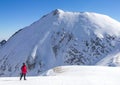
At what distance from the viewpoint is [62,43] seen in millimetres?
155625

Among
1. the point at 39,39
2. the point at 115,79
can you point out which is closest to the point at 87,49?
the point at 39,39

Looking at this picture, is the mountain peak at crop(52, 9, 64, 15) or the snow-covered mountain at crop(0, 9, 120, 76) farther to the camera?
the mountain peak at crop(52, 9, 64, 15)

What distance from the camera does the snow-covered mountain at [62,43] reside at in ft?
460

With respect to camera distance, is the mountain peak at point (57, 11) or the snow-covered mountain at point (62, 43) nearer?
the snow-covered mountain at point (62, 43)

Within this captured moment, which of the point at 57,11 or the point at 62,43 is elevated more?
the point at 57,11

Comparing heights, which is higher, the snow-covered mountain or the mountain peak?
the mountain peak

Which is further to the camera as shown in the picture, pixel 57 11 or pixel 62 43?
pixel 57 11

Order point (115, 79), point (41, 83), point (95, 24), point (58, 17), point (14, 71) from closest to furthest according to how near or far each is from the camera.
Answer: point (41, 83) < point (115, 79) < point (14, 71) < point (95, 24) < point (58, 17)

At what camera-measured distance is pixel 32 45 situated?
155125 mm

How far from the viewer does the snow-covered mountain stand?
460 ft

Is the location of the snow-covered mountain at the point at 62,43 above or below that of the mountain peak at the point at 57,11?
below

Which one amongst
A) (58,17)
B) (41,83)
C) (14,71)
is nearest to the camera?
(41,83)

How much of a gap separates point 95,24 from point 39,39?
31465mm

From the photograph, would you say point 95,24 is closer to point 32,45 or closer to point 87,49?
point 87,49
